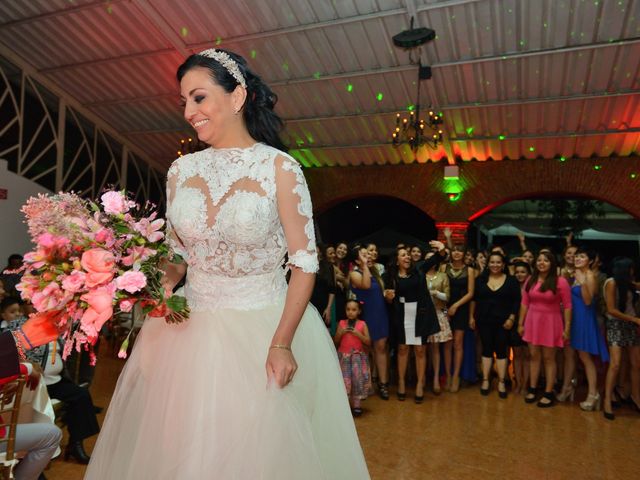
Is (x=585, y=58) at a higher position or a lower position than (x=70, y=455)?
higher

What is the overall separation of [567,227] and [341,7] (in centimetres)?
955

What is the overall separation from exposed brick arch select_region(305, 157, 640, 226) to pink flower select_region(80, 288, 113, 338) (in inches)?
423

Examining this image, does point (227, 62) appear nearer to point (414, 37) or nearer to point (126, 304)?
point (126, 304)

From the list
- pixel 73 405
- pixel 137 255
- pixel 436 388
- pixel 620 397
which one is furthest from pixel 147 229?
pixel 620 397

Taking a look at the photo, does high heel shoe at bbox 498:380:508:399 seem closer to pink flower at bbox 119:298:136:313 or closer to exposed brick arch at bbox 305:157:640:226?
pink flower at bbox 119:298:136:313

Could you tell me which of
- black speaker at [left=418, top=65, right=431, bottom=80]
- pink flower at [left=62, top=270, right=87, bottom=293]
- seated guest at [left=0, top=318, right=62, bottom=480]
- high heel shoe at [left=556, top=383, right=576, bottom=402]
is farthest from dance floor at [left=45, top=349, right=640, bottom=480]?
black speaker at [left=418, top=65, right=431, bottom=80]

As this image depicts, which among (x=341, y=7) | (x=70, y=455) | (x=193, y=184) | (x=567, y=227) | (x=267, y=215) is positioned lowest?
(x=70, y=455)

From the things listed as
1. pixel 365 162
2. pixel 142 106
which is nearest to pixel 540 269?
pixel 365 162

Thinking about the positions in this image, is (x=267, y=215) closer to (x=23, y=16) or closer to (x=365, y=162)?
(x=23, y=16)

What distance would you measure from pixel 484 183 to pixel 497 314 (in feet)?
20.1

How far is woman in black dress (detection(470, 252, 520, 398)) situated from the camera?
554 cm

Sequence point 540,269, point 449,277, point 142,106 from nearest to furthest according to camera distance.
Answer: point 540,269 → point 449,277 → point 142,106

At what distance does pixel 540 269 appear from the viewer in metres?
5.32

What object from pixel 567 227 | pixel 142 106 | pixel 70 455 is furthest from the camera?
pixel 567 227
